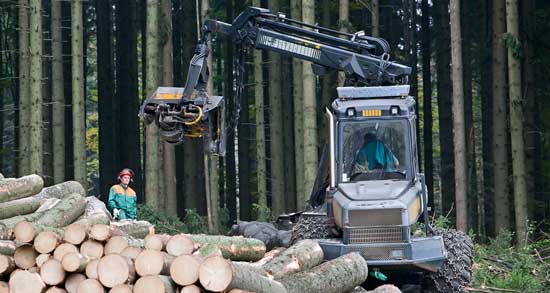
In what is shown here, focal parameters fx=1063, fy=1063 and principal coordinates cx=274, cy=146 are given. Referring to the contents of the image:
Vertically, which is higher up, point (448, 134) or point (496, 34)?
point (496, 34)

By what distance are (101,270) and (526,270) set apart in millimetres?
8676

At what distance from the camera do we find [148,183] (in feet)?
75.4

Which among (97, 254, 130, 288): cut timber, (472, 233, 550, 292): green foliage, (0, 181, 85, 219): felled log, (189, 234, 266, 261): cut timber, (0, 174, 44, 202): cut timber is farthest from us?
(472, 233, 550, 292): green foliage

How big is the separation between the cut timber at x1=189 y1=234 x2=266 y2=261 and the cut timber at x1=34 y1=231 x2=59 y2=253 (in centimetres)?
203

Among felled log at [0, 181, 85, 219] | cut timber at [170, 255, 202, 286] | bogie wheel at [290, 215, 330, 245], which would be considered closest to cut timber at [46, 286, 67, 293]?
cut timber at [170, 255, 202, 286]

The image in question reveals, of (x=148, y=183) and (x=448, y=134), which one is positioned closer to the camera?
(x=148, y=183)

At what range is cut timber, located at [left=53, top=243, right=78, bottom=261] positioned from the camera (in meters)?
10.1

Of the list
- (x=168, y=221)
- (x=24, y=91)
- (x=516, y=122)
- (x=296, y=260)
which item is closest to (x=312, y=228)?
(x=296, y=260)

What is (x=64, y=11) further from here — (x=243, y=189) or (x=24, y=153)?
(x=24, y=153)

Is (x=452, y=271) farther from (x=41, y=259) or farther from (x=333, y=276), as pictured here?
(x=41, y=259)

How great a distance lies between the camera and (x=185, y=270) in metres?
9.34

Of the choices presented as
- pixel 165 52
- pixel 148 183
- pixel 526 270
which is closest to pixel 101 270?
pixel 526 270

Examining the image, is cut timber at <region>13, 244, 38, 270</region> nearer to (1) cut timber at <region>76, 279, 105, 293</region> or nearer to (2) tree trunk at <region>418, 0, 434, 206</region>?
(1) cut timber at <region>76, 279, 105, 293</region>

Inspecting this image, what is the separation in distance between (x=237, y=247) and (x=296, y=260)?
0.93 m
